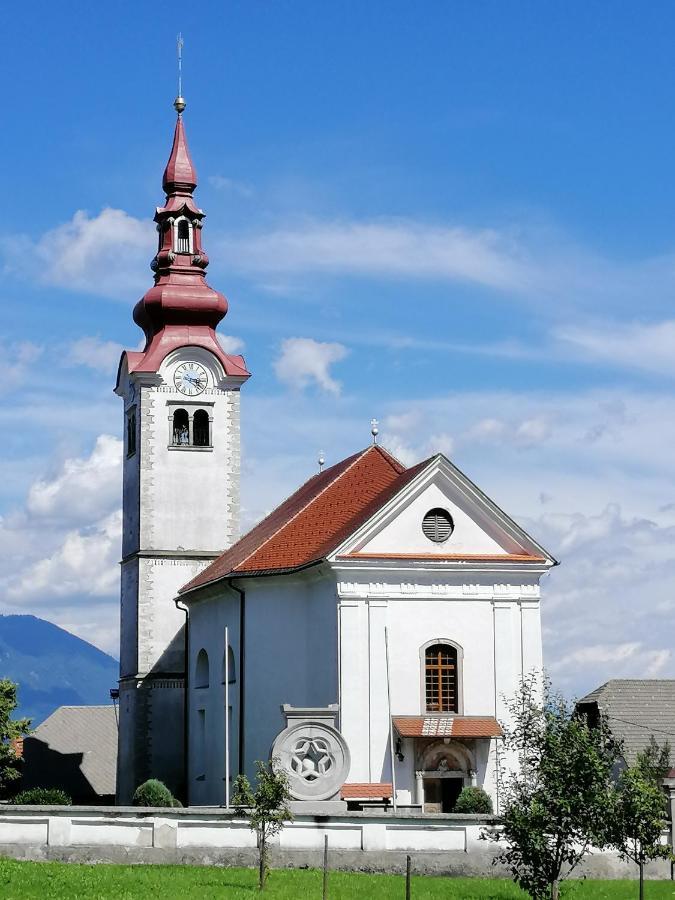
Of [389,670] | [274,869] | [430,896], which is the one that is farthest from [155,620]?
[430,896]

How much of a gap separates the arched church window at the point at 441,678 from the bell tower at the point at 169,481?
48.6 feet

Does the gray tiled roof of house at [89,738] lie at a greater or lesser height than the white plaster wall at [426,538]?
lesser

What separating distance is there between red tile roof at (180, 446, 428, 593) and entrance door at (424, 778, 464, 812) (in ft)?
21.8

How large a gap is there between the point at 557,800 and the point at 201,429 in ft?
106

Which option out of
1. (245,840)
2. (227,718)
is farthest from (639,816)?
(227,718)

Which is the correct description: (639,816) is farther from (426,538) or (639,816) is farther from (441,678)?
(426,538)

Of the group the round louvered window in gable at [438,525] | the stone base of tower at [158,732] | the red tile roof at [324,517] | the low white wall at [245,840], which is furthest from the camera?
the stone base of tower at [158,732]

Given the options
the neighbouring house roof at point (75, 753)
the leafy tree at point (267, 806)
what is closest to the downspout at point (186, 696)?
the neighbouring house roof at point (75, 753)

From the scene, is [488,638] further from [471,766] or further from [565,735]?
[565,735]

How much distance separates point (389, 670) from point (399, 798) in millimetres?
3327

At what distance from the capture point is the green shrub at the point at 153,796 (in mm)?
43844

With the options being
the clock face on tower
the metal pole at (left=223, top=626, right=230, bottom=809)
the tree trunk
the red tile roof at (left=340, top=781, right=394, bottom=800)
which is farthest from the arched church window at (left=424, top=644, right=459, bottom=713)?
the clock face on tower

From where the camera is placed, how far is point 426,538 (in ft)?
133

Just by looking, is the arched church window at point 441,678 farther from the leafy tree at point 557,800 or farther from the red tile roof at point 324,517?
the leafy tree at point 557,800
